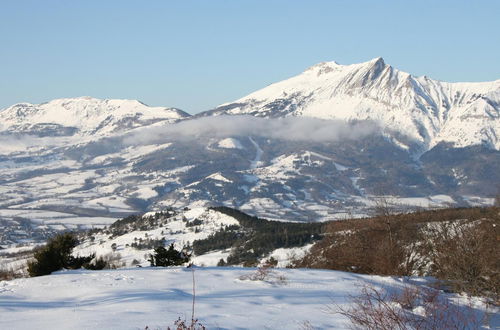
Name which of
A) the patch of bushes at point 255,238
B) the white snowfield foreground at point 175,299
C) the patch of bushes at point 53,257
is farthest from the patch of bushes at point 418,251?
the patch of bushes at point 255,238

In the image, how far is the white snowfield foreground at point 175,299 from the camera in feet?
39.1

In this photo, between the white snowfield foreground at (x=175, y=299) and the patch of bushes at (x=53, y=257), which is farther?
the patch of bushes at (x=53, y=257)

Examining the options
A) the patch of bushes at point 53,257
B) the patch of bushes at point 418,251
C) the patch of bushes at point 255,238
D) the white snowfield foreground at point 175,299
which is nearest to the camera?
the white snowfield foreground at point 175,299

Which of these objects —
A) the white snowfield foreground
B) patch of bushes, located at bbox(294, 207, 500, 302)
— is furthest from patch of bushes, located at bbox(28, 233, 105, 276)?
patch of bushes, located at bbox(294, 207, 500, 302)

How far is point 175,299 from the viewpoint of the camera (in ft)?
47.4

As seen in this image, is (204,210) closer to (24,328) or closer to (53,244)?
(53,244)

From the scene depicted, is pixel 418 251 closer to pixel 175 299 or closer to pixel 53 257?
pixel 175 299

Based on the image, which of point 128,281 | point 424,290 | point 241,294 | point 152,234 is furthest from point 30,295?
point 152,234

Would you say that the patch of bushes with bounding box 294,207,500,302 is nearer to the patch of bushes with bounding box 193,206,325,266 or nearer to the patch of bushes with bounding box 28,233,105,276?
the patch of bushes with bounding box 28,233,105,276

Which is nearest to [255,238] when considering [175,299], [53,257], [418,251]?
[418,251]

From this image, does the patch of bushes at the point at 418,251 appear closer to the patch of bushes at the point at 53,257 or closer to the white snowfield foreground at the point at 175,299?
the white snowfield foreground at the point at 175,299

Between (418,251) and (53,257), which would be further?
(418,251)

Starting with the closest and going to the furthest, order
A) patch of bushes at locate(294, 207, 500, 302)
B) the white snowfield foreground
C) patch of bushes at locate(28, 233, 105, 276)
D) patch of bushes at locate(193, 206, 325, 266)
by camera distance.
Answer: the white snowfield foreground → patch of bushes at locate(294, 207, 500, 302) → patch of bushes at locate(28, 233, 105, 276) → patch of bushes at locate(193, 206, 325, 266)

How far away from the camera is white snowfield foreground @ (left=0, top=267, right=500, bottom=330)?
39.1ft
